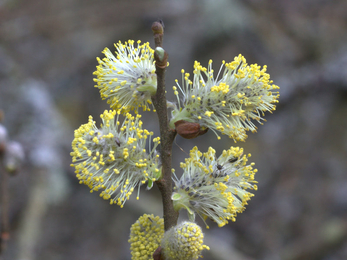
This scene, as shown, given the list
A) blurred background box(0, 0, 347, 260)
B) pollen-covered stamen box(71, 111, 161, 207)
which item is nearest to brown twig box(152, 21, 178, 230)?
pollen-covered stamen box(71, 111, 161, 207)

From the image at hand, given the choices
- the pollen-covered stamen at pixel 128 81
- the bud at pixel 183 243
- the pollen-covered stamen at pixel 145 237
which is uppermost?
the pollen-covered stamen at pixel 128 81

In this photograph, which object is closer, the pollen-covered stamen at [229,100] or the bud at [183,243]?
the bud at [183,243]

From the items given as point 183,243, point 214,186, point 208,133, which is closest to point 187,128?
point 214,186

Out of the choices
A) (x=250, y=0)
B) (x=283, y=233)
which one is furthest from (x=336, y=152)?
(x=250, y=0)

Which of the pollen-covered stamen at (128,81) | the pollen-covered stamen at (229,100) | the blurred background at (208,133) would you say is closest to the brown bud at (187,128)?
the pollen-covered stamen at (229,100)

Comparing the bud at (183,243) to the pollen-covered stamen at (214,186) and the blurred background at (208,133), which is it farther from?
the blurred background at (208,133)

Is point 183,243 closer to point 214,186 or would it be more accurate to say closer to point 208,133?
point 214,186

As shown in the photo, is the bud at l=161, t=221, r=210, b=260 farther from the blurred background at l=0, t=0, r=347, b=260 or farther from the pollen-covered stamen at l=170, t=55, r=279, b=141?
the blurred background at l=0, t=0, r=347, b=260
